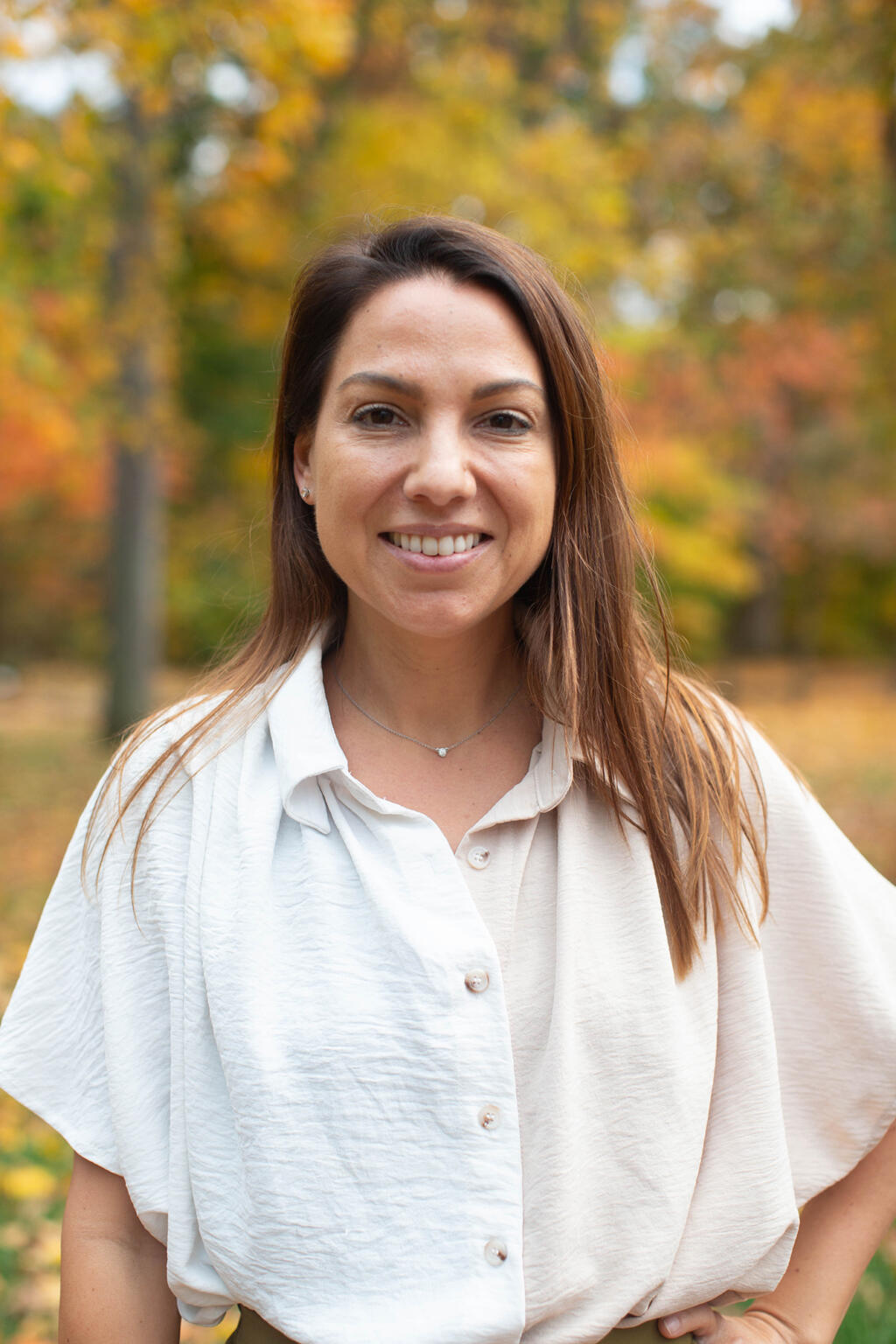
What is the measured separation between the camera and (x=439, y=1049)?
1.47 meters

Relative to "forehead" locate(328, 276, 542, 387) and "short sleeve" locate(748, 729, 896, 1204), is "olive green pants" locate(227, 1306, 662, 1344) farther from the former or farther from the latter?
"forehead" locate(328, 276, 542, 387)

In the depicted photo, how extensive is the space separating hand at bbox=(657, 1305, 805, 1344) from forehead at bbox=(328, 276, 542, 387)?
52.4 inches

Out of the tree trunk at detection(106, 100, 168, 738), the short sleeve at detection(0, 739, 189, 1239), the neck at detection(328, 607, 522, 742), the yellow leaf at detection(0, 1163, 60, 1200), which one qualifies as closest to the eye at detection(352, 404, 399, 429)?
the neck at detection(328, 607, 522, 742)

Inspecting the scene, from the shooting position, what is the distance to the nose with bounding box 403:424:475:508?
1.57 meters

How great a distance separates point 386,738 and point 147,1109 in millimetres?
623

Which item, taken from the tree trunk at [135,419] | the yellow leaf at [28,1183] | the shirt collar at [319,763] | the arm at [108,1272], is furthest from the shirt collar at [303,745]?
the tree trunk at [135,419]

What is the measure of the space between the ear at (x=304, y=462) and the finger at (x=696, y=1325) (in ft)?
4.32

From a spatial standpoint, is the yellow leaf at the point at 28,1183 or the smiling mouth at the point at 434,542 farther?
the yellow leaf at the point at 28,1183

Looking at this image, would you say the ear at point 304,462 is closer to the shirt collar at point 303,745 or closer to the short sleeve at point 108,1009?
the shirt collar at point 303,745

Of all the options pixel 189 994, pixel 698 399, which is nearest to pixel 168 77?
pixel 189 994

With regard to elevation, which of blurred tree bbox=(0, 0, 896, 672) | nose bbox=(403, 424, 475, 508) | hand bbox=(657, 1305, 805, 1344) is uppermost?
blurred tree bbox=(0, 0, 896, 672)

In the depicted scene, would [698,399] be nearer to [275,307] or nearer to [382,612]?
[275,307]

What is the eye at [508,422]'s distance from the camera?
1643 millimetres

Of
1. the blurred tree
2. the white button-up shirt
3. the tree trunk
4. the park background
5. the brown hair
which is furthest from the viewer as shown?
the tree trunk
